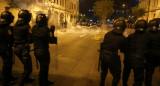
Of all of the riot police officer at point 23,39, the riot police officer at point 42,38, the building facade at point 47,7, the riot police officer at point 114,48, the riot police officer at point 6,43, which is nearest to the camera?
the riot police officer at point 114,48

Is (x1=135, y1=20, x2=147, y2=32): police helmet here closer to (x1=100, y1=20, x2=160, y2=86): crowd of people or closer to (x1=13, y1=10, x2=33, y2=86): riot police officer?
(x1=100, y1=20, x2=160, y2=86): crowd of people

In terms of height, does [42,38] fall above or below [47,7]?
below

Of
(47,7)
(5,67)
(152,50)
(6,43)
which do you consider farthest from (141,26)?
(47,7)

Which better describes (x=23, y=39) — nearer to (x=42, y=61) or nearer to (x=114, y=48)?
(x=42, y=61)

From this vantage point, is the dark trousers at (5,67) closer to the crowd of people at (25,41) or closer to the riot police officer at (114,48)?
the crowd of people at (25,41)

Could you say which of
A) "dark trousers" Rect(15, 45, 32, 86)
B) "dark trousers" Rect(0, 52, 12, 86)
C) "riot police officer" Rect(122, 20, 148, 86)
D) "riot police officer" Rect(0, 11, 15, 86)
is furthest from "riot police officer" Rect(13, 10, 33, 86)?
"riot police officer" Rect(122, 20, 148, 86)

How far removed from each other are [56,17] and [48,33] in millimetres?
29835

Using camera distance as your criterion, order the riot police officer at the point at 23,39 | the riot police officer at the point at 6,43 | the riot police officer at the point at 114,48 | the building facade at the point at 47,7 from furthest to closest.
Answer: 1. the building facade at the point at 47,7
2. the riot police officer at the point at 6,43
3. the riot police officer at the point at 23,39
4. the riot police officer at the point at 114,48

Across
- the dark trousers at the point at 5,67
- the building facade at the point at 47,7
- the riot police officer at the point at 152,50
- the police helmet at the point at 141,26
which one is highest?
the building facade at the point at 47,7

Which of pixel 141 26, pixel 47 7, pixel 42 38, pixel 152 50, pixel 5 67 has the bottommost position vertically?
pixel 5 67

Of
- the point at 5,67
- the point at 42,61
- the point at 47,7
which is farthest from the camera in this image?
the point at 47,7

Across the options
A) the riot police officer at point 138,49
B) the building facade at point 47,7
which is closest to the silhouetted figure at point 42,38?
the riot police officer at point 138,49

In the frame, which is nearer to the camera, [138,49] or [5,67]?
[138,49]

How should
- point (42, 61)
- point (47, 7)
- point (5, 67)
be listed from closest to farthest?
point (42, 61) → point (5, 67) → point (47, 7)
